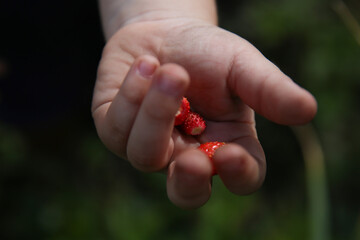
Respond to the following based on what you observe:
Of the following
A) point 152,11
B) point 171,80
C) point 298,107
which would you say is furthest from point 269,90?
point 152,11

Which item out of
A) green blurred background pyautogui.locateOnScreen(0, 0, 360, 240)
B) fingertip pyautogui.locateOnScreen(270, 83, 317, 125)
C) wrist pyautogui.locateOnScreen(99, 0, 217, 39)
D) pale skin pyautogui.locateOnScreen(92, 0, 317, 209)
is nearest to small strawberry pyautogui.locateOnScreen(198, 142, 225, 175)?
pale skin pyautogui.locateOnScreen(92, 0, 317, 209)

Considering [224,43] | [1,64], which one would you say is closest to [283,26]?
[224,43]

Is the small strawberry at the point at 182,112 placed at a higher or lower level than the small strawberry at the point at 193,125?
higher

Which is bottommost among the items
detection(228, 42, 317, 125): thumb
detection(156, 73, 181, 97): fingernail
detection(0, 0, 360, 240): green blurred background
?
detection(0, 0, 360, 240): green blurred background

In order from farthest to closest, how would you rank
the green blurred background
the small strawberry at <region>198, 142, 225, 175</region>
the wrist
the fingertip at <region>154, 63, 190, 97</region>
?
the green blurred background
the wrist
the small strawberry at <region>198, 142, 225, 175</region>
the fingertip at <region>154, 63, 190, 97</region>

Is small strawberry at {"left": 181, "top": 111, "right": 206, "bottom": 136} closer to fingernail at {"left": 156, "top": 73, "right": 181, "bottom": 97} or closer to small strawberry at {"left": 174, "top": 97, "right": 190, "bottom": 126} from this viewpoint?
small strawberry at {"left": 174, "top": 97, "right": 190, "bottom": 126}

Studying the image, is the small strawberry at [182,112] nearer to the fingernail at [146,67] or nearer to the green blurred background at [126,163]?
the fingernail at [146,67]

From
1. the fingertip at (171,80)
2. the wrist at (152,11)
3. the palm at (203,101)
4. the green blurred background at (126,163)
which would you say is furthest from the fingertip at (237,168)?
the green blurred background at (126,163)

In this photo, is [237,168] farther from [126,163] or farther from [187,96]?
[126,163]
